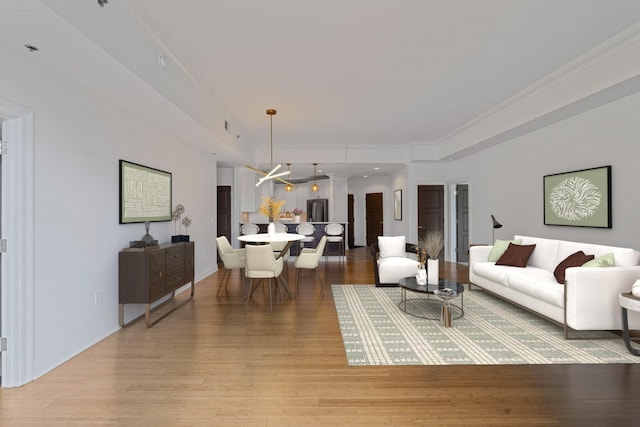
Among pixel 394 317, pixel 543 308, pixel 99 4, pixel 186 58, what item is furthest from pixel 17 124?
pixel 543 308

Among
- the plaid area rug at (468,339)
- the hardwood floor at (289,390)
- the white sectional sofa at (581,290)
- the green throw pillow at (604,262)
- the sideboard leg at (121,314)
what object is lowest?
the hardwood floor at (289,390)

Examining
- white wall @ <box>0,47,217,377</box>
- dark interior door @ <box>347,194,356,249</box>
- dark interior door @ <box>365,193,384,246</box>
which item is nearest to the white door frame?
white wall @ <box>0,47,217,377</box>

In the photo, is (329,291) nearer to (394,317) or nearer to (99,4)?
(394,317)

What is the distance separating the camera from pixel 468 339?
331 cm

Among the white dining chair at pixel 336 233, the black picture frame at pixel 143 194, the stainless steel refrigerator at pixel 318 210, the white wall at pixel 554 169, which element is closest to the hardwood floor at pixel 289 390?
the black picture frame at pixel 143 194

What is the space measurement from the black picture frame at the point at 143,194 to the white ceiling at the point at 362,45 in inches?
51.8

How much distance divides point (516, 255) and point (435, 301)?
133cm

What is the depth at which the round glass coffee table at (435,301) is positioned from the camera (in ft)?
12.1

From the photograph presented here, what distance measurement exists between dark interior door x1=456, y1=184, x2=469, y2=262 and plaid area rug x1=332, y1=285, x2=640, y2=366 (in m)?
4.05

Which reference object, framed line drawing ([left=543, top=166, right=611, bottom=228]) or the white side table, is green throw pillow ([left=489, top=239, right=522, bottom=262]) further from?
the white side table

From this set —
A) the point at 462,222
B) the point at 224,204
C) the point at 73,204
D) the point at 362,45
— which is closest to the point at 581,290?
the point at 362,45

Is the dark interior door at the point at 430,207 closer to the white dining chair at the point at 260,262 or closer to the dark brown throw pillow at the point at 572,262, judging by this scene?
the dark brown throw pillow at the point at 572,262

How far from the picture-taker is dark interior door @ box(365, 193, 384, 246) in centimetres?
1149

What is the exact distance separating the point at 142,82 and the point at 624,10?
13.8 feet
